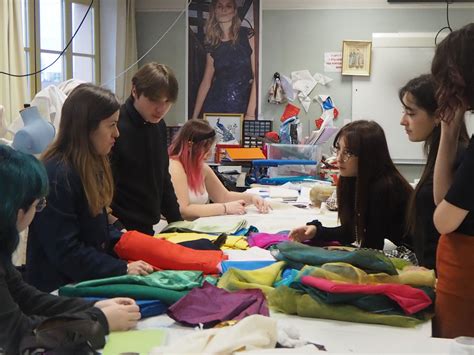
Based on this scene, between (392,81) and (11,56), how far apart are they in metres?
3.22

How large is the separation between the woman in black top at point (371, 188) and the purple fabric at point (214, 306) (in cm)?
75

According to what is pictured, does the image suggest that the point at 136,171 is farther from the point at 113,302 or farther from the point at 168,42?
the point at 168,42

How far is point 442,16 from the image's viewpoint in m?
4.90

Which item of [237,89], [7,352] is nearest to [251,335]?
[7,352]

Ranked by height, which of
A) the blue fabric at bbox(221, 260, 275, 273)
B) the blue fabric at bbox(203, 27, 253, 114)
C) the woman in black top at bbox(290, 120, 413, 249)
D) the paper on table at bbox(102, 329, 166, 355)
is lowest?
the paper on table at bbox(102, 329, 166, 355)

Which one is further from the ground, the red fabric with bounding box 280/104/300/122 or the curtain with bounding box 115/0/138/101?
the curtain with bounding box 115/0/138/101

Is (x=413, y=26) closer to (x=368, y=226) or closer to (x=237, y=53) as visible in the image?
(x=237, y=53)

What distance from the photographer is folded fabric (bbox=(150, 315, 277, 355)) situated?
3.67 ft

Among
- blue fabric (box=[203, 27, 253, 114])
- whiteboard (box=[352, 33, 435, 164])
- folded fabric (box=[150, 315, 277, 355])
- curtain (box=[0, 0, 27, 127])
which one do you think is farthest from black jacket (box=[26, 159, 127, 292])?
whiteboard (box=[352, 33, 435, 164])

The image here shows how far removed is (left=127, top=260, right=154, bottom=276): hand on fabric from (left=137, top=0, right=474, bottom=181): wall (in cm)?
370

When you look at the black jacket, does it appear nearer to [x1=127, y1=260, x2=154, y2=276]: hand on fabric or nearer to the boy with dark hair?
[x1=127, y1=260, x2=154, y2=276]: hand on fabric

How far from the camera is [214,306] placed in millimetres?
1377

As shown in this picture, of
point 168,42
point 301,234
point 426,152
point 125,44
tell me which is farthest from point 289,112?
point 426,152

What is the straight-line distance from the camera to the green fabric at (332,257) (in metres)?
1.57
